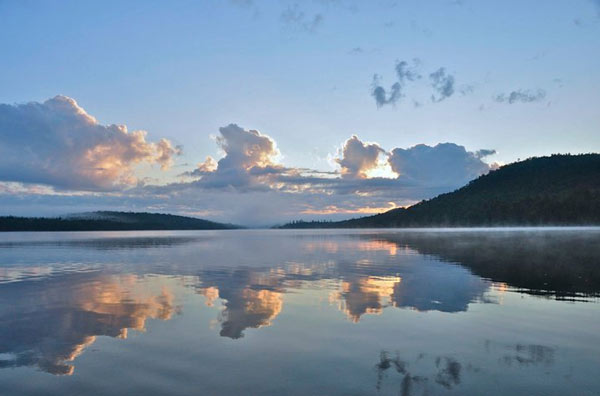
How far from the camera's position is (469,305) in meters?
22.0

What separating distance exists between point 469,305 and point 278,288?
11712 mm

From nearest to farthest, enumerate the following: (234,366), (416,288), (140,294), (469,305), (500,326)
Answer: (234,366) < (500,326) < (469,305) < (140,294) < (416,288)

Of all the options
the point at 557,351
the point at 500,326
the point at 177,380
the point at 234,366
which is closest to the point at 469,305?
the point at 500,326

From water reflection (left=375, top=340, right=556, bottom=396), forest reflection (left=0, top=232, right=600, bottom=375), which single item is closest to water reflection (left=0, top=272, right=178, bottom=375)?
forest reflection (left=0, top=232, right=600, bottom=375)

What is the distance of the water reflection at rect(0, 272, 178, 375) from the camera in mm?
14109

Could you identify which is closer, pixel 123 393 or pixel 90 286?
pixel 123 393

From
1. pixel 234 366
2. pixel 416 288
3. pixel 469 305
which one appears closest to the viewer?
pixel 234 366

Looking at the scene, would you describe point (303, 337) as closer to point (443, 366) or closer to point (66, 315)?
point (443, 366)

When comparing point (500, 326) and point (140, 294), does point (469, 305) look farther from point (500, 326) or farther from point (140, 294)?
point (140, 294)

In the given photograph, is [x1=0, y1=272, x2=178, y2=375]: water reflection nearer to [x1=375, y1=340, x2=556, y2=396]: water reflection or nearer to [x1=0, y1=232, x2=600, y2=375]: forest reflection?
[x1=0, y1=232, x2=600, y2=375]: forest reflection

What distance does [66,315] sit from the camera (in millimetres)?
20016

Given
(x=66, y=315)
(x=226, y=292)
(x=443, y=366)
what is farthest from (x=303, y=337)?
(x=66, y=315)

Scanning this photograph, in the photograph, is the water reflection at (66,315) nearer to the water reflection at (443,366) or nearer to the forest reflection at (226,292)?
the forest reflection at (226,292)

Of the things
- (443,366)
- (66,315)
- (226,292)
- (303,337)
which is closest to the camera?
(443,366)
